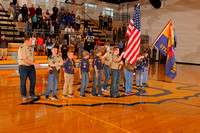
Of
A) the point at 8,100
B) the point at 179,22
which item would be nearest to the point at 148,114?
the point at 8,100

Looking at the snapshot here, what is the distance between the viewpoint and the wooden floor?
4117 mm

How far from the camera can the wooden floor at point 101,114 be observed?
412 centimetres

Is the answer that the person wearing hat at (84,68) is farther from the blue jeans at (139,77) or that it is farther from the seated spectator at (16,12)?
the seated spectator at (16,12)

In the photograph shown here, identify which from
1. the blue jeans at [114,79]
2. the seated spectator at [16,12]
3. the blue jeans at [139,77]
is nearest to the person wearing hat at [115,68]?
the blue jeans at [114,79]

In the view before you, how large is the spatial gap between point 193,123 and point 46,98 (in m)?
4.07

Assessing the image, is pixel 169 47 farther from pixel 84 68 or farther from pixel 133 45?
pixel 84 68

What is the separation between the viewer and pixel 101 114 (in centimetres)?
500

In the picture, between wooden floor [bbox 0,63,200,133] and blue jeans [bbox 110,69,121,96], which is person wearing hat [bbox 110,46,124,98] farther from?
wooden floor [bbox 0,63,200,133]

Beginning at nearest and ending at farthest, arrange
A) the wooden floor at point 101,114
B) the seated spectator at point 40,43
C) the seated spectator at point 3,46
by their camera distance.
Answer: the wooden floor at point 101,114
the seated spectator at point 3,46
the seated spectator at point 40,43

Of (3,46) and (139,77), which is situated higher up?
(3,46)

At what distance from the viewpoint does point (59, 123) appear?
14.1 ft

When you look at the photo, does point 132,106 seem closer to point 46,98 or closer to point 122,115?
point 122,115

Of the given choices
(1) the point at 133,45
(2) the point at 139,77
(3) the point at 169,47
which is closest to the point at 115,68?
(1) the point at 133,45

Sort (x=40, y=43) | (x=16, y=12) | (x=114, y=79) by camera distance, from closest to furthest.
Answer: (x=114, y=79)
(x=40, y=43)
(x=16, y=12)
